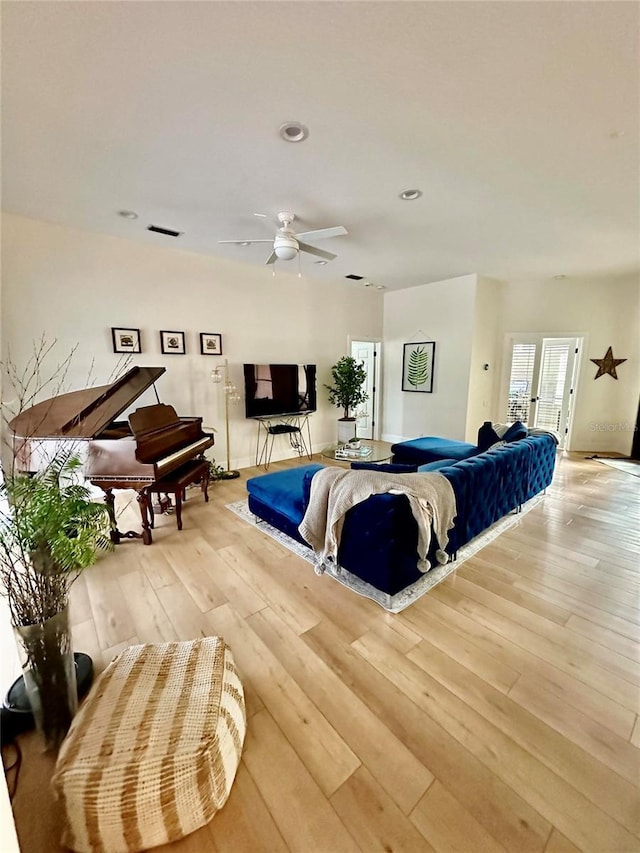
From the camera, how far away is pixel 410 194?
2.98m

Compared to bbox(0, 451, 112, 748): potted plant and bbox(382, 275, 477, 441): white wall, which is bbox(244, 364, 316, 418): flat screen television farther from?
bbox(0, 451, 112, 748): potted plant

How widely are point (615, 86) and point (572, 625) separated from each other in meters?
3.09

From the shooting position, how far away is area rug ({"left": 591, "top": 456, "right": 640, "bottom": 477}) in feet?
16.4

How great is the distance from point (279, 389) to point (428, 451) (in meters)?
2.48

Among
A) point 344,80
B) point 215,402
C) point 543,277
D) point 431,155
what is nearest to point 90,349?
point 215,402

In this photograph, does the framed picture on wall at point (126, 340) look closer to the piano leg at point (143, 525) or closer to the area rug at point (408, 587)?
the piano leg at point (143, 525)

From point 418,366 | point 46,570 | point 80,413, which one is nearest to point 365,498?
point 46,570

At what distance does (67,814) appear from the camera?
104 cm

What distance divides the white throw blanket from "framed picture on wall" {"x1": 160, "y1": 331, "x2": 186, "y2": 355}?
10.5 ft

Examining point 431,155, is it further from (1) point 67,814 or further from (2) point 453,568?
(1) point 67,814

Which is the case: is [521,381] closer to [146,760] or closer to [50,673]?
[146,760]

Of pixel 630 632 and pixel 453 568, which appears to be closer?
pixel 630 632

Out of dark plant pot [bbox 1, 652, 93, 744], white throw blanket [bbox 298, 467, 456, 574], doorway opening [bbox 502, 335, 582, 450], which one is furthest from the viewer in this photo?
doorway opening [bbox 502, 335, 582, 450]

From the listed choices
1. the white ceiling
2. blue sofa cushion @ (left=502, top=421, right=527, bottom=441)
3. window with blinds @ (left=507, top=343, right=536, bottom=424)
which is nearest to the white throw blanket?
blue sofa cushion @ (left=502, top=421, right=527, bottom=441)
